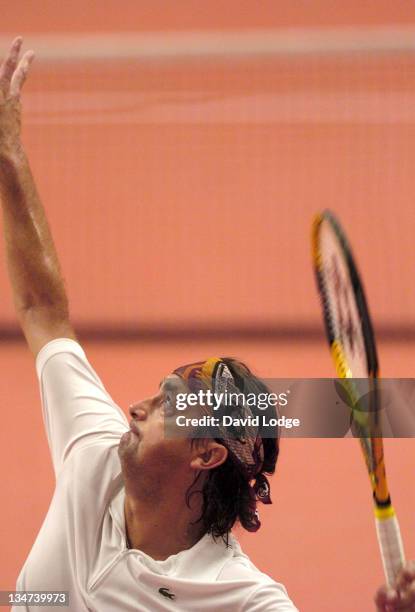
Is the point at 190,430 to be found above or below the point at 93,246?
below

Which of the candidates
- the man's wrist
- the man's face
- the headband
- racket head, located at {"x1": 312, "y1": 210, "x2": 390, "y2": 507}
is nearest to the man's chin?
the man's face

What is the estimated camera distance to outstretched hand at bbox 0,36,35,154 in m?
1.86

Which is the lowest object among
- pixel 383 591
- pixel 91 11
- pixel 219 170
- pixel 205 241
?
pixel 383 591

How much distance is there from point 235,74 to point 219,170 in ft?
2.02

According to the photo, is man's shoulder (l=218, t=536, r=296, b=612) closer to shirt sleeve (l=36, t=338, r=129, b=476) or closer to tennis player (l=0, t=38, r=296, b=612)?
tennis player (l=0, t=38, r=296, b=612)

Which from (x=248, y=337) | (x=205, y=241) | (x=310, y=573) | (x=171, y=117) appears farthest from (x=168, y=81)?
(x=310, y=573)

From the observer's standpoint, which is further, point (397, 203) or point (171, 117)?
point (171, 117)

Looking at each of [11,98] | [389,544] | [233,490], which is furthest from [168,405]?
[11,98]

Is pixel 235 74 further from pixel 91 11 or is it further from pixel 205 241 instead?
pixel 205 241

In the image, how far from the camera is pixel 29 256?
6.06 ft

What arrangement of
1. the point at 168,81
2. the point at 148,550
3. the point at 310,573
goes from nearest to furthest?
1. the point at 148,550
2. the point at 310,573
3. the point at 168,81

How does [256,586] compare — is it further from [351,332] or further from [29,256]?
[29,256]

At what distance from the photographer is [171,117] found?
4.24 m

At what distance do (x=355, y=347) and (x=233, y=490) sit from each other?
0.32m
